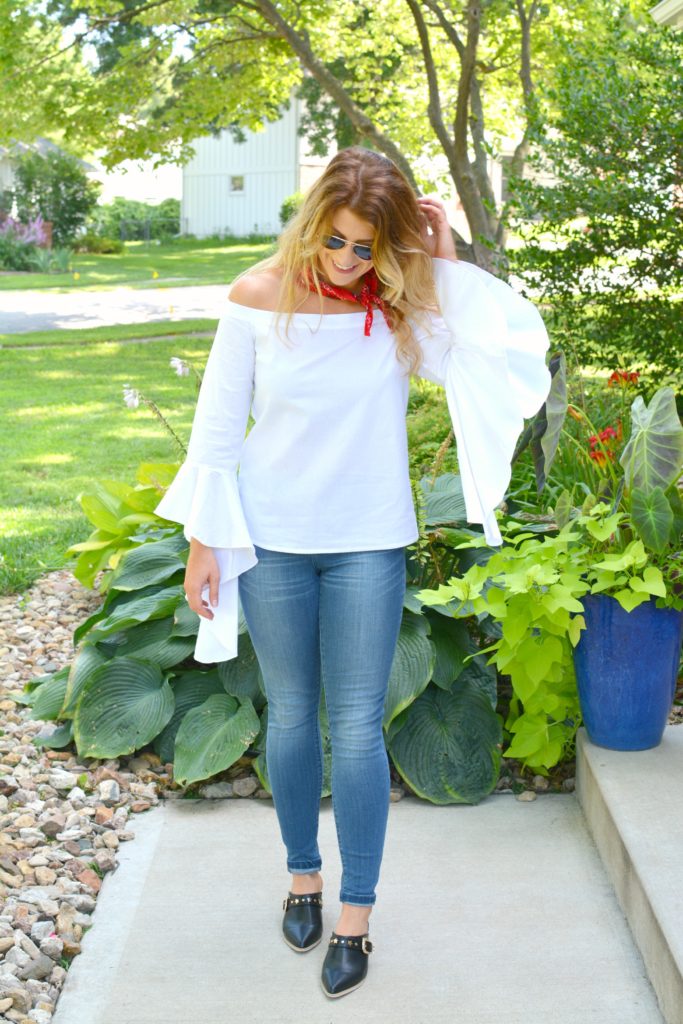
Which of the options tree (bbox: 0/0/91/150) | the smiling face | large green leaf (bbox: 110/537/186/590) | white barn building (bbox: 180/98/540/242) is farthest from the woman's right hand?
white barn building (bbox: 180/98/540/242)

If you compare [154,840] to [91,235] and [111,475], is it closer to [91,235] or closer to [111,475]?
[111,475]

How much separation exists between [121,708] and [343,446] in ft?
5.70

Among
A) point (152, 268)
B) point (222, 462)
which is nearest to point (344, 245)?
point (222, 462)

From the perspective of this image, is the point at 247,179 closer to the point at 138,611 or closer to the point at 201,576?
the point at 138,611

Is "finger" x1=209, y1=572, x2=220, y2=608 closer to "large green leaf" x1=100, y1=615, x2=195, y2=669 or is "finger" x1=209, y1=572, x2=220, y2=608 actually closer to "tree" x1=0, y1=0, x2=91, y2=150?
"large green leaf" x1=100, y1=615, x2=195, y2=669

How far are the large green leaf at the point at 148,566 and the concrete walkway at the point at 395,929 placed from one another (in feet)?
3.02

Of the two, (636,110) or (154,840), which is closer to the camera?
(154,840)

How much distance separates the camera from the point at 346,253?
7.70 feet

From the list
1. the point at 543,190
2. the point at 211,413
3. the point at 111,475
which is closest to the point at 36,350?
the point at 111,475

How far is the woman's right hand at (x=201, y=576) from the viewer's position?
2510 millimetres

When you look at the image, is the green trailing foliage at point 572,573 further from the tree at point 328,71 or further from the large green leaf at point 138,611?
the tree at point 328,71

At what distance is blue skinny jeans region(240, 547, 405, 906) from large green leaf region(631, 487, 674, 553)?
93cm

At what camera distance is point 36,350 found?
1330cm

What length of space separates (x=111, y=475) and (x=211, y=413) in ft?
17.9
